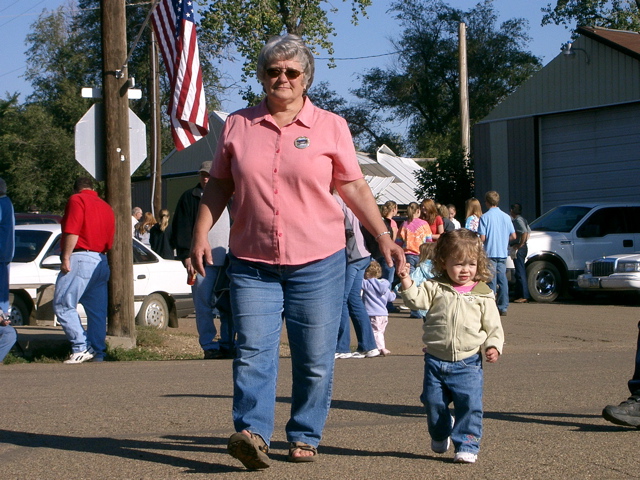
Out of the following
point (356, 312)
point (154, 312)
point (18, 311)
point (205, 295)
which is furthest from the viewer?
point (154, 312)

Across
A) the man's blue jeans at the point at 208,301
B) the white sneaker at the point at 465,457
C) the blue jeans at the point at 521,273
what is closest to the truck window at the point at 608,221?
the blue jeans at the point at 521,273

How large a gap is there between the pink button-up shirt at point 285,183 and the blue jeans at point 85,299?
5434 millimetres

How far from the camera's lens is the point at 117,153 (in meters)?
10.5

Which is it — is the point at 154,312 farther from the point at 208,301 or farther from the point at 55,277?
the point at 208,301

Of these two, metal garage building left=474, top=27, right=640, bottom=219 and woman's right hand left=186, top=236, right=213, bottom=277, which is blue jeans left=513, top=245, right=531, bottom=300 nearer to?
metal garage building left=474, top=27, right=640, bottom=219

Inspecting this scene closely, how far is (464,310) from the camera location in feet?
15.1

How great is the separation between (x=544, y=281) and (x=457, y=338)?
14.4 m

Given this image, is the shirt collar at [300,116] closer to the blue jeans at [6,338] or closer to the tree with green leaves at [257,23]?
the blue jeans at [6,338]

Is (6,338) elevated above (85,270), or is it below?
below

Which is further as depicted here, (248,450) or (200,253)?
(200,253)

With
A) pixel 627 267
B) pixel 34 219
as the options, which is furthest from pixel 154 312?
pixel 627 267

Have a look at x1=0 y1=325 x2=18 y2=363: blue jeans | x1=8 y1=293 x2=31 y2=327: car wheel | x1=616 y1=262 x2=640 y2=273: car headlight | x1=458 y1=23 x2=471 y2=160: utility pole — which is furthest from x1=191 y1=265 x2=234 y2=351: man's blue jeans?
x1=458 y1=23 x2=471 y2=160: utility pole

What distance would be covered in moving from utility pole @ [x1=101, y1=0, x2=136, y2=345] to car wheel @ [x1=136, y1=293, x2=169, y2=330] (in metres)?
2.46

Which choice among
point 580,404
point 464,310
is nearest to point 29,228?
point 580,404
